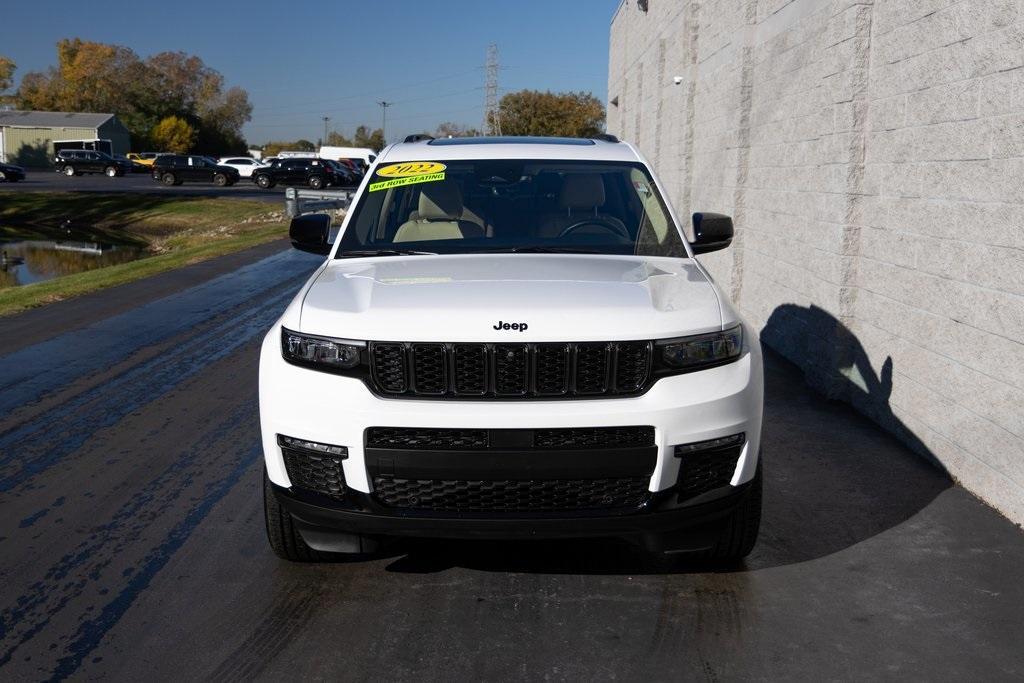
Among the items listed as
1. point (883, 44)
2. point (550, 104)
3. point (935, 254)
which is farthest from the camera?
point (550, 104)

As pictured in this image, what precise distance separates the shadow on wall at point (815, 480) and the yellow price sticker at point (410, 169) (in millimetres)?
2085

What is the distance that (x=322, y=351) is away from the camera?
404cm

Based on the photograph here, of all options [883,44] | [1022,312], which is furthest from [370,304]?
[883,44]

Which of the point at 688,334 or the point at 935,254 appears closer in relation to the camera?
the point at 688,334

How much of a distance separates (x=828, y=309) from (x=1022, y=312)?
10.0 ft

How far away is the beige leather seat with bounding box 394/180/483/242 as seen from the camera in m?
5.49

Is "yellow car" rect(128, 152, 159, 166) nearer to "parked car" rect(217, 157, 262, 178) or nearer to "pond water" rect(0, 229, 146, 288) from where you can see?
"parked car" rect(217, 157, 262, 178)

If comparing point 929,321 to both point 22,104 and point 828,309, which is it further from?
point 22,104

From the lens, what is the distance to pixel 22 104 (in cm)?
12625

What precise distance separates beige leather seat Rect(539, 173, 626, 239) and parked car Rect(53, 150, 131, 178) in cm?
6584

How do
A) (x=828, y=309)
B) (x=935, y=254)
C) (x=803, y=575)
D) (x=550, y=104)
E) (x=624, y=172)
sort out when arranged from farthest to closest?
(x=550, y=104)
(x=828, y=309)
(x=935, y=254)
(x=624, y=172)
(x=803, y=575)

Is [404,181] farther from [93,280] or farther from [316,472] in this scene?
[93,280]

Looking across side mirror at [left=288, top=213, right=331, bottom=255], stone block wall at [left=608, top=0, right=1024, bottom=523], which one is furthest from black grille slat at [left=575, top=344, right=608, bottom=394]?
stone block wall at [left=608, top=0, right=1024, bottom=523]

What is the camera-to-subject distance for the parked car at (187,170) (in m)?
56.1
